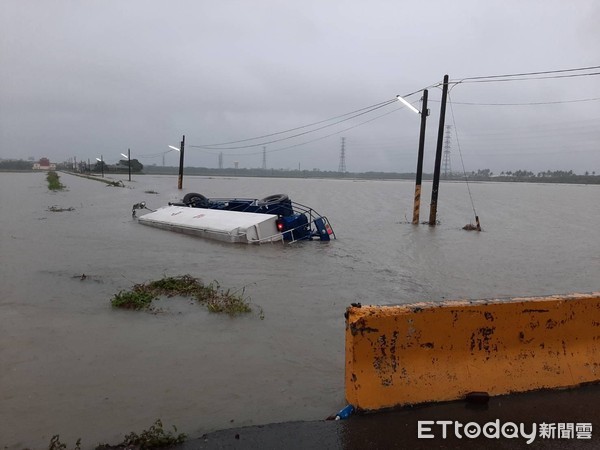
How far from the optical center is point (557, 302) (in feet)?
14.8

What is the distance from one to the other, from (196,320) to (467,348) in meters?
4.10

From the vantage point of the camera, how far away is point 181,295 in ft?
27.1

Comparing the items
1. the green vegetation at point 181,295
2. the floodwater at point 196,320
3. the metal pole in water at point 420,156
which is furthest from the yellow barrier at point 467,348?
the metal pole in water at point 420,156

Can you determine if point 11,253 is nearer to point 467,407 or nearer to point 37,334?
point 37,334

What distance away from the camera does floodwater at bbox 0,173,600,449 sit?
4375 millimetres

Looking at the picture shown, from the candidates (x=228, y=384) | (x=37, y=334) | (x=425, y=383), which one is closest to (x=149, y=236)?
(x=37, y=334)

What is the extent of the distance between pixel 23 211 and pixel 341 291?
22.1 meters

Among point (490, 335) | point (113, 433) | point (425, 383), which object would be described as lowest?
point (113, 433)

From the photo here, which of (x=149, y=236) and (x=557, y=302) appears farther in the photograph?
(x=149, y=236)

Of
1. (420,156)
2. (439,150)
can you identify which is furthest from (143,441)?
(420,156)

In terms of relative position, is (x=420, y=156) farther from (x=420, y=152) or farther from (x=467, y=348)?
(x=467, y=348)

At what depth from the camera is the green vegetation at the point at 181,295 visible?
24.2ft

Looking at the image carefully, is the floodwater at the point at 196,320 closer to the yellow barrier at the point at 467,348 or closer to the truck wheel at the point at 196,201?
the yellow barrier at the point at 467,348

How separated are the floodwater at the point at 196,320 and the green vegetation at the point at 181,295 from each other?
209mm
